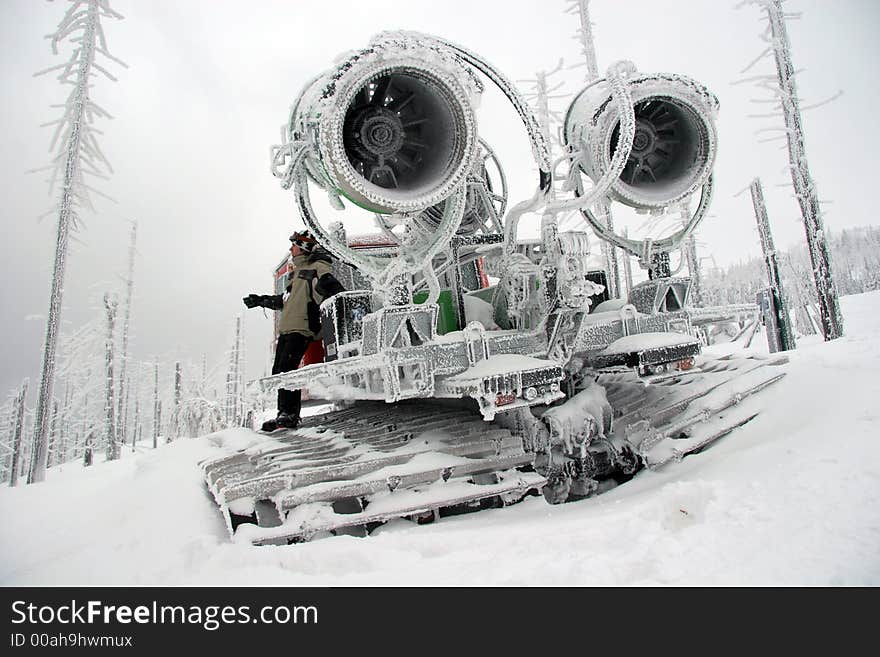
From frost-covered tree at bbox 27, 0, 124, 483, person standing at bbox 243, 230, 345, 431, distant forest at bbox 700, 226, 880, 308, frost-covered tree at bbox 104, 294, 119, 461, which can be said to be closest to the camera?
person standing at bbox 243, 230, 345, 431

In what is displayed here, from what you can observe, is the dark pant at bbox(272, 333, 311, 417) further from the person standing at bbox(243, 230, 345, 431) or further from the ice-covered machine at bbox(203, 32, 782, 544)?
the ice-covered machine at bbox(203, 32, 782, 544)

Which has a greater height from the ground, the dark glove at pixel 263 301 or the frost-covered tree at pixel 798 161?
the frost-covered tree at pixel 798 161

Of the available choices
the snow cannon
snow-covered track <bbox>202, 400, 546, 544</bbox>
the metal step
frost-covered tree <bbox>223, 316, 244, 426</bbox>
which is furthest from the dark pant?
frost-covered tree <bbox>223, 316, 244, 426</bbox>

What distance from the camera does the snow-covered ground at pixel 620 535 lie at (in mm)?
2000

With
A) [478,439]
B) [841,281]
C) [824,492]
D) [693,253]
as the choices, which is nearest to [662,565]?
[824,492]

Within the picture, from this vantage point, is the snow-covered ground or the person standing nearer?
the snow-covered ground

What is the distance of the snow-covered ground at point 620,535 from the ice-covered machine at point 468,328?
0.32 m

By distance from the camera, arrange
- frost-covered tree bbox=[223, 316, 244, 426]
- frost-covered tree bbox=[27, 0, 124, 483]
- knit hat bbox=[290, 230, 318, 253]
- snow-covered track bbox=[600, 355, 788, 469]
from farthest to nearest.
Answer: frost-covered tree bbox=[223, 316, 244, 426]
frost-covered tree bbox=[27, 0, 124, 483]
knit hat bbox=[290, 230, 318, 253]
snow-covered track bbox=[600, 355, 788, 469]

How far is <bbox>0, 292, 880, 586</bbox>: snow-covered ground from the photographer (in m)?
2.00

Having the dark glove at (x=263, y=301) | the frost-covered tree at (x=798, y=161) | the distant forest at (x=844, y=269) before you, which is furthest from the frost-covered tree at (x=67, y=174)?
the distant forest at (x=844, y=269)

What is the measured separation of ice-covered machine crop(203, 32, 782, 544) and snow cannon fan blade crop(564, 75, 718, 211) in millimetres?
20

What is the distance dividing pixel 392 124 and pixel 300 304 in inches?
96.4

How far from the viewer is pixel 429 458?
3.82 meters

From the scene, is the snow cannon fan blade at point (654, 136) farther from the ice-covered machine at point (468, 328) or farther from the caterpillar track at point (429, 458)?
the caterpillar track at point (429, 458)
